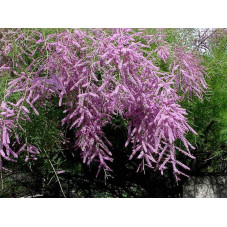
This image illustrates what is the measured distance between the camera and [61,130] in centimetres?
221

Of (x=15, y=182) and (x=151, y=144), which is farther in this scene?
(x=15, y=182)

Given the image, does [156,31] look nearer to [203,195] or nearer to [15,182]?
[203,195]

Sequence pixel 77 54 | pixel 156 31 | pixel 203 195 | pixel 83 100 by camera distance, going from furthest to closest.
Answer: pixel 203 195, pixel 156 31, pixel 77 54, pixel 83 100

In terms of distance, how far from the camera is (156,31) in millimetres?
2396

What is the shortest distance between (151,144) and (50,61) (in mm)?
701

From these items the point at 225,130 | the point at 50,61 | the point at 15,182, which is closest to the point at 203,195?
the point at 225,130

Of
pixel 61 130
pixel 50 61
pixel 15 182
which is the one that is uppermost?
pixel 50 61
